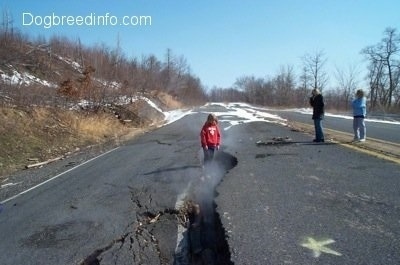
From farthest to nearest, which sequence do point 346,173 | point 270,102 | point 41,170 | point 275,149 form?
point 270,102 → point 275,149 → point 41,170 → point 346,173

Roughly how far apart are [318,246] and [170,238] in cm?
176

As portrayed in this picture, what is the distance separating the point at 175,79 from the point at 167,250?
78.0 metres

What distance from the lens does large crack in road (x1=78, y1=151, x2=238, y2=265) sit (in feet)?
14.5

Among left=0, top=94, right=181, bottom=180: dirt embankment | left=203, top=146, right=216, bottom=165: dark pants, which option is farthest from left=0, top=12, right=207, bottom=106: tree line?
left=203, top=146, right=216, bottom=165: dark pants

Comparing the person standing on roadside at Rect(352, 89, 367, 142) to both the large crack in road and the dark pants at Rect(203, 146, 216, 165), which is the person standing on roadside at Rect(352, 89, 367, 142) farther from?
the large crack in road

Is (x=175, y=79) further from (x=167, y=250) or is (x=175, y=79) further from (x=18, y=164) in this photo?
(x=167, y=250)

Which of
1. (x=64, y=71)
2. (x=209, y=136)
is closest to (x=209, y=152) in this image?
(x=209, y=136)

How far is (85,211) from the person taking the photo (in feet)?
20.7

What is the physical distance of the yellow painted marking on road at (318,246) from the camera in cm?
407

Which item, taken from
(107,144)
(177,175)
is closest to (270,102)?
(107,144)

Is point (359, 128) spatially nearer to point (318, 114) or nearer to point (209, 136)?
point (318, 114)

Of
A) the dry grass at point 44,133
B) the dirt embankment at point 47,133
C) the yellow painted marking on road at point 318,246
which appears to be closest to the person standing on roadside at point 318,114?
the dirt embankment at point 47,133

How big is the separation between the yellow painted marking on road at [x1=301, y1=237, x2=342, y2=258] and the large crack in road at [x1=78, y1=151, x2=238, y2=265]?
0.86 m

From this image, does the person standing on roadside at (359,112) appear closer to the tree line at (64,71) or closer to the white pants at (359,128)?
the white pants at (359,128)
